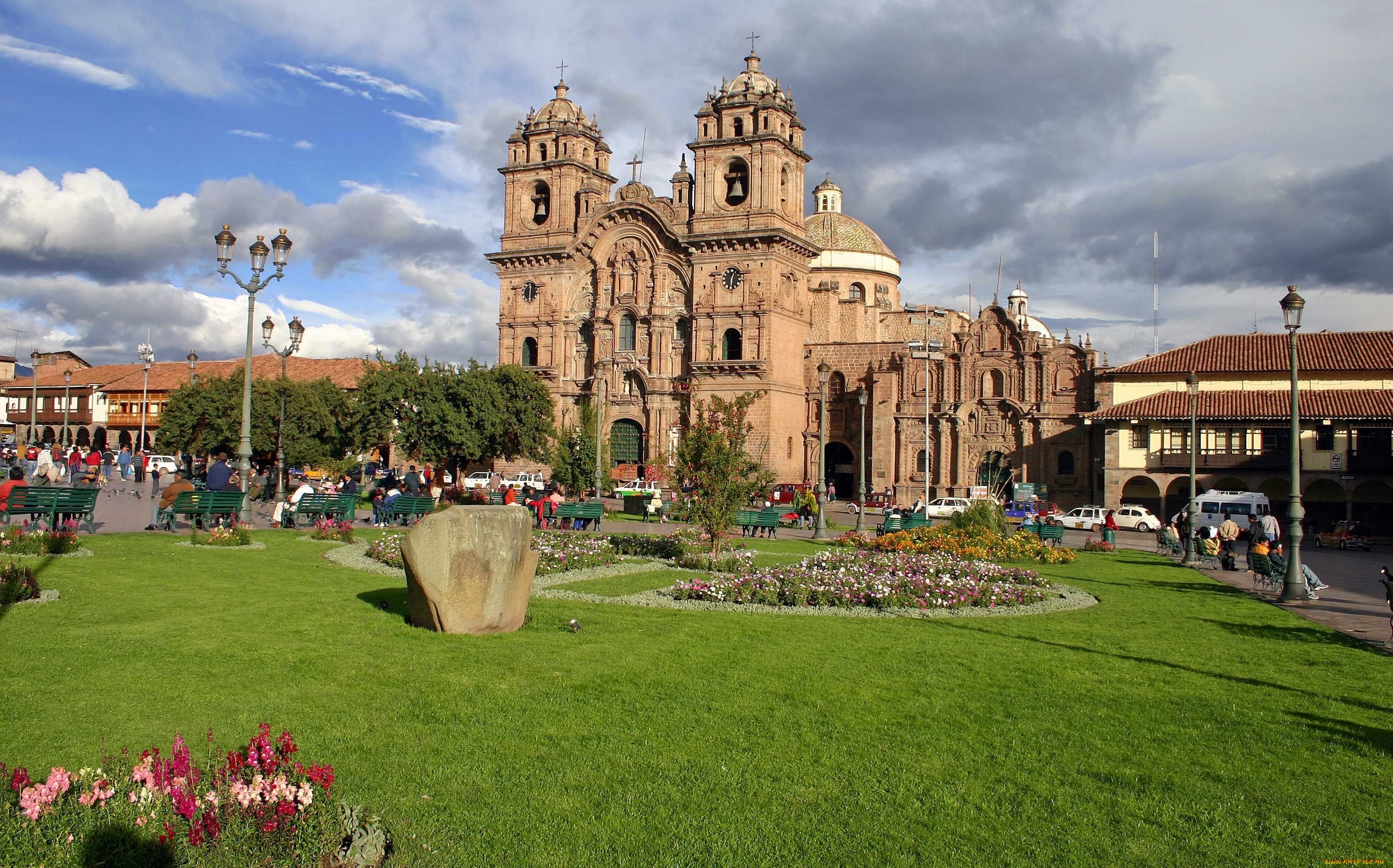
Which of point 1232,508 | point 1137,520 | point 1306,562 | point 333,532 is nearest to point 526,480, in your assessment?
point 1137,520

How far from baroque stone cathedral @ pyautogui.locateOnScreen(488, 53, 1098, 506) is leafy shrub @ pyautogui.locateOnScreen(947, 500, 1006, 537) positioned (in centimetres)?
2561

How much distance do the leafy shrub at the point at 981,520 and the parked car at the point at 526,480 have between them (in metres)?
22.0

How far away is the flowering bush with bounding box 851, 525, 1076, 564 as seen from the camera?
2072 centimetres

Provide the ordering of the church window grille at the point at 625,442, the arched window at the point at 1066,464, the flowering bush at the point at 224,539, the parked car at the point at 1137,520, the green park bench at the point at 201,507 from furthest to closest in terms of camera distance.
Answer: the church window grille at the point at 625,442 < the arched window at the point at 1066,464 < the parked car at the point at 1137,520 < the green park bench at the point at 201,507 < the flowering bush at the point at 224,539

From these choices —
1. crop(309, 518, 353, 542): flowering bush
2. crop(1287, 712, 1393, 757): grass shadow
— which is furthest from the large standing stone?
crop(309, 518, 353, 542): flowering bush

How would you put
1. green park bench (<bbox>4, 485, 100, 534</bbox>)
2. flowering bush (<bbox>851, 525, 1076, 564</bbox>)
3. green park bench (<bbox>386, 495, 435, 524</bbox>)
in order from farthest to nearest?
green park bench (<bbox>386, 495, 435, 524</bbox>), flowering bush (<bbox>851, 525, 1076, 564</bbox>), green park bench (<bbox>4, 485, 100, 534</bbox>)

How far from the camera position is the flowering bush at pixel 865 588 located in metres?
13.6

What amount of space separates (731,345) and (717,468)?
1334 inches

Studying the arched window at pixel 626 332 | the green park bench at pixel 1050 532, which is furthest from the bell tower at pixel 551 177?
the green park bench at pixel 1050 532

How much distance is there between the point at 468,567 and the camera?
976 centimetres

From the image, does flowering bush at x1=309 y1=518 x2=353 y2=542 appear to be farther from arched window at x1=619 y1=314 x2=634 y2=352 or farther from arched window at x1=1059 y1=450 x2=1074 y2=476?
arched window at x1=1059 y1=450 x2=1074 y2=476

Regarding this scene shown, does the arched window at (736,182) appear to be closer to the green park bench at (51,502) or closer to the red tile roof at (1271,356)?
the red tile roof at (1271,356)

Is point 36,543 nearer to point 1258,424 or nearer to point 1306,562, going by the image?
point 1306,562

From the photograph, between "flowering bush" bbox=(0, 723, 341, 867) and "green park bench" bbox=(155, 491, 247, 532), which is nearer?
"flowering bush" bbox=(0, 723, 341, 867)
